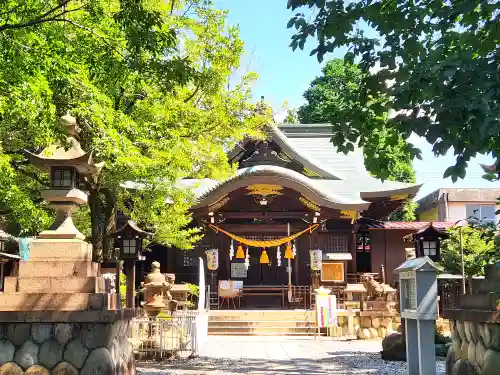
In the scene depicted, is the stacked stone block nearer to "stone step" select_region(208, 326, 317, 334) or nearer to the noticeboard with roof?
the noticeboard with roof

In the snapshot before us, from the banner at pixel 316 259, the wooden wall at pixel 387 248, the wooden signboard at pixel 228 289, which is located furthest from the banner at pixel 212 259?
the wooden wall at pixel 387 248

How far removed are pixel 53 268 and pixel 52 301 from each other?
18.9 inches

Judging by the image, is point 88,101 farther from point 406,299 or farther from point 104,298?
point 406,299

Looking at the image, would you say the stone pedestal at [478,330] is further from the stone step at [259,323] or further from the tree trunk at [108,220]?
the stone step at [259,323]

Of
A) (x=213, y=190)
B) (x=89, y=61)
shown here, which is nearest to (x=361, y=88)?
(x=89, y=61)

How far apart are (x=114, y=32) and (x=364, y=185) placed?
1588 cm

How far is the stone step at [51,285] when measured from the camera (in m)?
7.27

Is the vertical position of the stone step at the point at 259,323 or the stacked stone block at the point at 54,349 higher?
the stacked stone block at the point at 54,349

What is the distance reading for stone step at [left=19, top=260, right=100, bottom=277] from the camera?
7.38 m

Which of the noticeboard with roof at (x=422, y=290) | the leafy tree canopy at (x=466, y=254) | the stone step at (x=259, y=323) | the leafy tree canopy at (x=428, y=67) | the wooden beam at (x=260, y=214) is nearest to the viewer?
the leafy tree canopy at (x=428, y=67)

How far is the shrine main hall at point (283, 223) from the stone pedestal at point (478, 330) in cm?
1378

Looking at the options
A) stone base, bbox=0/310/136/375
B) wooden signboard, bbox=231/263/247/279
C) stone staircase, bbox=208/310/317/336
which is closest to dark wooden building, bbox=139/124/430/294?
wooden signboard, bbox=231/263/247/279

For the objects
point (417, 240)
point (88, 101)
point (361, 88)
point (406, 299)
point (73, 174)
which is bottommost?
point (406, 299)

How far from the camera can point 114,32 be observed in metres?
10.2
